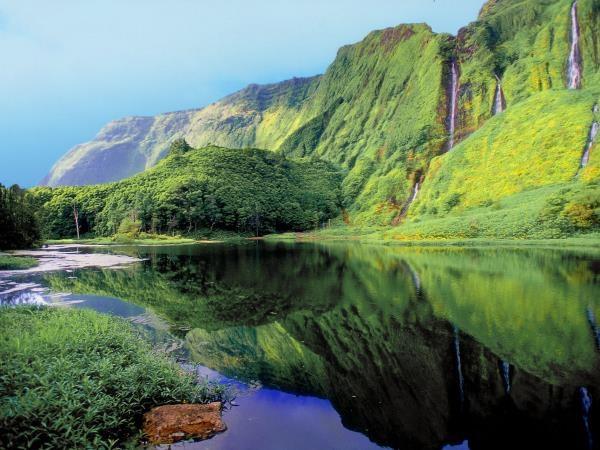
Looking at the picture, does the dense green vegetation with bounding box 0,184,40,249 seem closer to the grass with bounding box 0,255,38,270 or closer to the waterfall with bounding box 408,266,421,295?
the grass with bounding box 0,255,38,270

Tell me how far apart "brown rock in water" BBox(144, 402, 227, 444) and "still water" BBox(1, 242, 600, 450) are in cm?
47

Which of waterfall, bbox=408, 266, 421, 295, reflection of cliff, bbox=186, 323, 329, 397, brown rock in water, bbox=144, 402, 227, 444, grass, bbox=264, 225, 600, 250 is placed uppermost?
brown rock in water, bbox=144, 402, 227, 444

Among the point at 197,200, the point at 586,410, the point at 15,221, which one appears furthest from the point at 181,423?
the point at 197,200

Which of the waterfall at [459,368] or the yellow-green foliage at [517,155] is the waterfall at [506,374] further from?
the yellow-green foliage at [517,155]

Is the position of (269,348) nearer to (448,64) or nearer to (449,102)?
(449,102)

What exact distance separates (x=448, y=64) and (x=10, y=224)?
168m

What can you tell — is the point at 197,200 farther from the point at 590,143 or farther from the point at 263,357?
the point at 263,357

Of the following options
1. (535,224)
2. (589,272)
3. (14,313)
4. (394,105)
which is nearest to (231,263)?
(14,313)

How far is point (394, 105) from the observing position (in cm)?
18512

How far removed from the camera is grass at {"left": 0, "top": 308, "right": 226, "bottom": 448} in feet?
29.8

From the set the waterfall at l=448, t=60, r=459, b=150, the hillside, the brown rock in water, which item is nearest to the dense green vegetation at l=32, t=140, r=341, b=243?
the hillside

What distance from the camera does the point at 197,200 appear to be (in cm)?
12338

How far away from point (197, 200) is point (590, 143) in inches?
4021

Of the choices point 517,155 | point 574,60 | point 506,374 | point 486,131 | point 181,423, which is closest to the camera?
point 181,423
